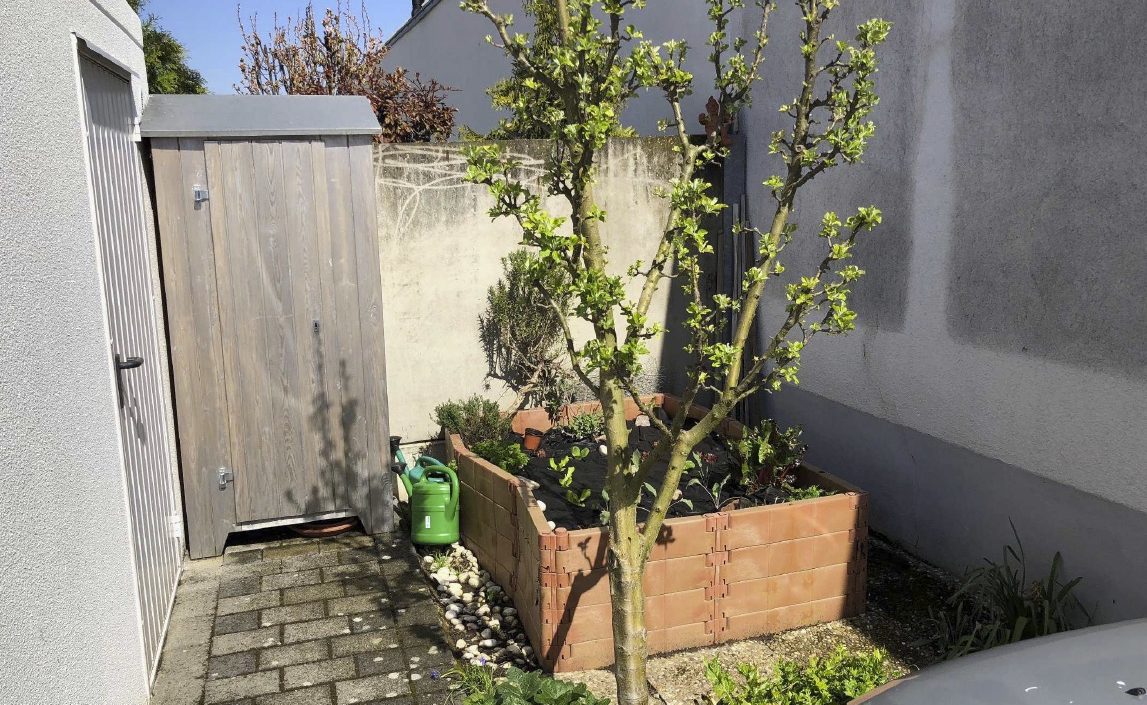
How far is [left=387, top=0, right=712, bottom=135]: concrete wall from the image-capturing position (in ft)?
23.7

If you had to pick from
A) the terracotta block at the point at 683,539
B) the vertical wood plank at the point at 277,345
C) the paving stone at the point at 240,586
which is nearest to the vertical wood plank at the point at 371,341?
the vertical wood plank at the point at 277,345

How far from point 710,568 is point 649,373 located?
107 inches

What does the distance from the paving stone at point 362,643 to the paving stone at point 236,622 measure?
0.50 meters

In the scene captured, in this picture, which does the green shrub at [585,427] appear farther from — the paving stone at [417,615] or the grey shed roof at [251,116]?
the grey shed roof at [251,116]

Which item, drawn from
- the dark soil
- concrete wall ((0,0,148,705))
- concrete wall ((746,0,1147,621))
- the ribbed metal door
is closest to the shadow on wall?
the ribbed metal door

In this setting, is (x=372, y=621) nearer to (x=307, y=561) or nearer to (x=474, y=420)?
(x=307, y=561)

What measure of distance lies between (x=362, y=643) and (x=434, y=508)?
1.11 meters

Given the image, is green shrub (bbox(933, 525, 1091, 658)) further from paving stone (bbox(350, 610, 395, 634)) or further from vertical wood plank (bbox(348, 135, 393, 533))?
vertical wood plank (bbox(348, 135, 393, 533))

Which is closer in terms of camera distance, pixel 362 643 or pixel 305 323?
pixel 362 643

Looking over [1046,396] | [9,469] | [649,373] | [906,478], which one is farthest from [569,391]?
[9,469]

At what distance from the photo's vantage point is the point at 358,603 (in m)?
4.70

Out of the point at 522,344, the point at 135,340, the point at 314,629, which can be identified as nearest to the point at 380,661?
the point at 314,629

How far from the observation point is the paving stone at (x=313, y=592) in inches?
187

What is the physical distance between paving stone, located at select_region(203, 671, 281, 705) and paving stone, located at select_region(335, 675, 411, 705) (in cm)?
30
